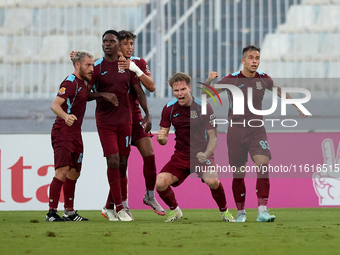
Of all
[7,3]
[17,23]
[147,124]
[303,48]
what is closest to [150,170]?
[147,124]

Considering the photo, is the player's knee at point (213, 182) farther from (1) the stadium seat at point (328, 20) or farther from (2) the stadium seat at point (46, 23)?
(2) the stadium seat at point (46, 23)

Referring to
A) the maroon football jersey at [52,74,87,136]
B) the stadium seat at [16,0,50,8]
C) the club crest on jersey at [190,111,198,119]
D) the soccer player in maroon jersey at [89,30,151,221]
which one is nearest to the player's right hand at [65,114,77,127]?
the maroon football jersey at [52,74,87,136]

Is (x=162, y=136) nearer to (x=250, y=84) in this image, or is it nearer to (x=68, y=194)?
(x=250, y=84)

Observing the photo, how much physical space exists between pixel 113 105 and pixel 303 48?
4493mm

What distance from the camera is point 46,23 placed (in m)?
8.65

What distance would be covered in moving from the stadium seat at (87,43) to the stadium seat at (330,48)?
11.9 ft

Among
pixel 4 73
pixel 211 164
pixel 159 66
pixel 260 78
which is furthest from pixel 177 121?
pixel 4 73

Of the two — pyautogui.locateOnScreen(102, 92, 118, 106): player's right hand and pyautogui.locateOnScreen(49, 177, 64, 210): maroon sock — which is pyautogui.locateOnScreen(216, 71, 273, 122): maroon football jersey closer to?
pyautogui.locateOnScreen(102, 92, 118, 106): player's right hand

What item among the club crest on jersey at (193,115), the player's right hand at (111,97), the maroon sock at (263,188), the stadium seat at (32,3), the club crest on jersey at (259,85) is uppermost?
the stadium seat at (32,3)

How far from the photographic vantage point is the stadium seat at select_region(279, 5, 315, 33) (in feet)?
27.8

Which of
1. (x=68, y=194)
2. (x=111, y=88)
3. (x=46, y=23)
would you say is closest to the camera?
(x=111, y=88)

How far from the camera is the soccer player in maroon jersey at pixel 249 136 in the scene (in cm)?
477

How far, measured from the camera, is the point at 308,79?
845 centimetres

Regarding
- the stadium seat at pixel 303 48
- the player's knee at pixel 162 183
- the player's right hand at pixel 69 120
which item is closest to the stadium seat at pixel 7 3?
the stadium seat at pixel 303 48
